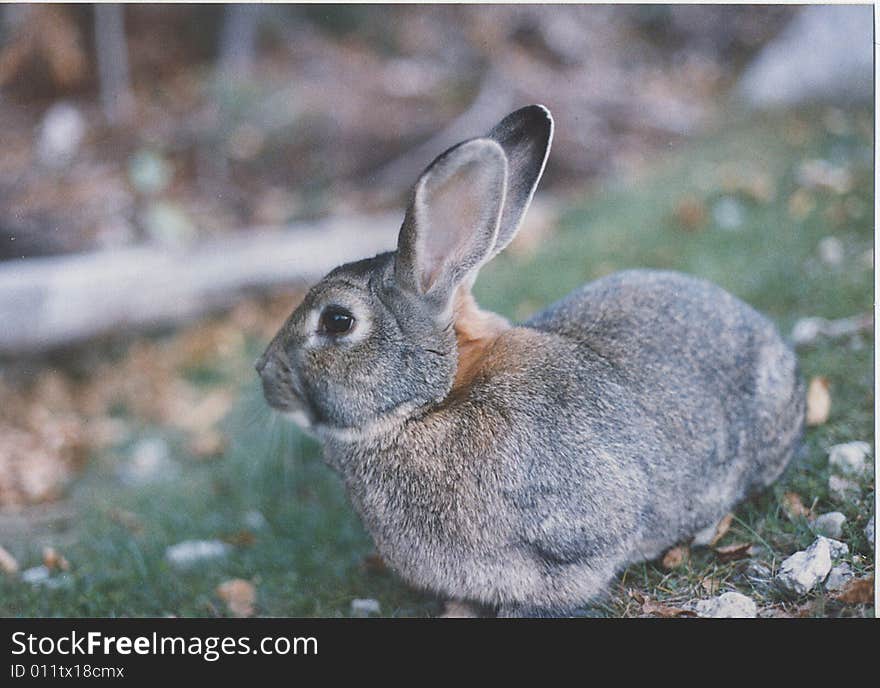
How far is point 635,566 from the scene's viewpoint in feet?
7.41

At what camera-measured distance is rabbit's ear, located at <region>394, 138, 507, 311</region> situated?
1.94 m

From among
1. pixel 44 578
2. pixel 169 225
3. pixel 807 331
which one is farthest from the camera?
pixel 169 225

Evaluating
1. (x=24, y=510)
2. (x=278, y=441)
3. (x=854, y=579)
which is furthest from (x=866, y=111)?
(x=24, y=510)

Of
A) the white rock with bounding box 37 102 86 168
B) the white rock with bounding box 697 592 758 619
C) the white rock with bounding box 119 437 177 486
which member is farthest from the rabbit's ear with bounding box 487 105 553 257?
the white rock with bounding box 37 102 86 168

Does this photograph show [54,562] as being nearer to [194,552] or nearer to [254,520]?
[194,552]

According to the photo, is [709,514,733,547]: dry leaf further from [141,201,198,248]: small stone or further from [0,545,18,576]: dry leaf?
[141,201,198,248]: small stone

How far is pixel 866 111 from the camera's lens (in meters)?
3.48

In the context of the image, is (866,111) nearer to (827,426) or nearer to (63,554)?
(827,426)

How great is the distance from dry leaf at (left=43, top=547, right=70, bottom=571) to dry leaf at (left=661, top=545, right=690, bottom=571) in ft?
6.39

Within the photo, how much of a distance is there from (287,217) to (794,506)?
3643 millimetres

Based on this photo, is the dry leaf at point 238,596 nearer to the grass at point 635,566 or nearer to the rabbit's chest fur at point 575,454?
the grass at point 635,566

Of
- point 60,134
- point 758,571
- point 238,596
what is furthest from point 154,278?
point 758,571

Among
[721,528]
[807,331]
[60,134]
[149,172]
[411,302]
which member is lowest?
[721,528]
